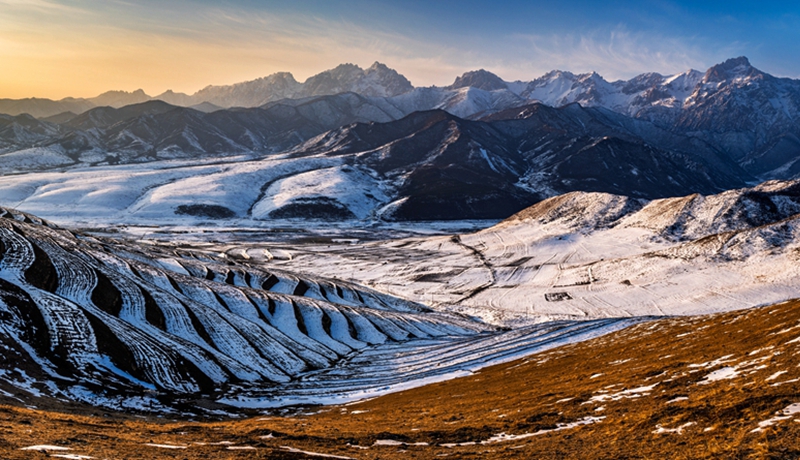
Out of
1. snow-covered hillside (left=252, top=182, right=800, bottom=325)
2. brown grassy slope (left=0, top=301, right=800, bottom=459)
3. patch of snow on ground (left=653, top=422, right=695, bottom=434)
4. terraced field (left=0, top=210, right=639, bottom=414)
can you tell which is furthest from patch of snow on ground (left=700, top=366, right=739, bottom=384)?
snow-covered hillside (left=252, top=182, right=800, bottom=325)

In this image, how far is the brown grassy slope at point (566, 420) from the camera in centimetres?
1794

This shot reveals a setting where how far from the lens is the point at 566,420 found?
23.3 meters

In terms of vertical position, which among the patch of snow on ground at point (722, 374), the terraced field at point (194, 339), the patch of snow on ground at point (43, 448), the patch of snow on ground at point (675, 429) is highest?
the patch of snow on ground at point (722, 374)

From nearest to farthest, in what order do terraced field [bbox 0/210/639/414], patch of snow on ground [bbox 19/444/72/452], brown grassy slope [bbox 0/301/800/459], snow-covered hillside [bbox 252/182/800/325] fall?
1. patch of snow on ground [bbox 19/444/72/452]
2. brown grassy slope [bbox 0/301/800/459]
3. terraced field [bbox 0/210/639/414]
4. snow-covered hillside [bbox 252/182/800/325]

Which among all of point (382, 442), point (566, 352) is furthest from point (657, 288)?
point (382, 442)

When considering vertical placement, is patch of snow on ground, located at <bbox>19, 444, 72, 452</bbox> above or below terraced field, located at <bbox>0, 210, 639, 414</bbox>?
above

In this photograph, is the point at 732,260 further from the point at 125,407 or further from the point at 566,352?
the point at 125,407

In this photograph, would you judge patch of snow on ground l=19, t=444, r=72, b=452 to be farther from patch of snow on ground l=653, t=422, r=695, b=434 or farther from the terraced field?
patch of snow on ground l=653, t=422, r=695, b=434

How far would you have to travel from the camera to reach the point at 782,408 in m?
17.9

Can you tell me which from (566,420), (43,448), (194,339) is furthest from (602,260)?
(43,448)

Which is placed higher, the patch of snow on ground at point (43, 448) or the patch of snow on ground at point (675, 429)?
the patch of snow on ground at point (675, 429)

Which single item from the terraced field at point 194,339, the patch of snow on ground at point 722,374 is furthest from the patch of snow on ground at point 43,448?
the patch of snow on ground at point 722,374

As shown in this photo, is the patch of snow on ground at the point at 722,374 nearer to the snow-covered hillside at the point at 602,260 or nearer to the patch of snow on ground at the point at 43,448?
the patch of snow on ground at the point at 43,448

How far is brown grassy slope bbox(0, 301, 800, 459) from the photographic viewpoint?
17938 millimetres
